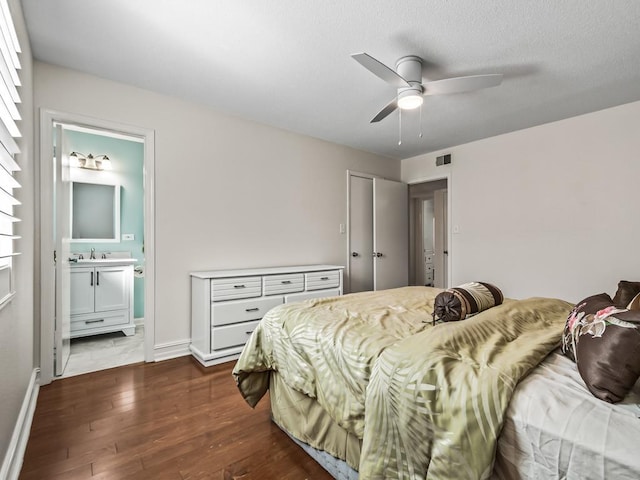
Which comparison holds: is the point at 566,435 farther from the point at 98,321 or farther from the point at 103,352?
the point at 98,321

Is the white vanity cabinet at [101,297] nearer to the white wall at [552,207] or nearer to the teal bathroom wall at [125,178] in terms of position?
the teal bathroom wall at [125,178]

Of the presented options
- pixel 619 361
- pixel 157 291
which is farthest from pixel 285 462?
pixel 157 291

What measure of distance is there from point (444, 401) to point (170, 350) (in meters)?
2.75

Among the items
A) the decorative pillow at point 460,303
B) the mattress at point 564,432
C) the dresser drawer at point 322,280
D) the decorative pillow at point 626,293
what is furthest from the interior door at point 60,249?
the decorative pillow at point 626,293

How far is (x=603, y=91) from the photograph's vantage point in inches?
109

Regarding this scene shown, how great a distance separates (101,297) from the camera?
3529mm

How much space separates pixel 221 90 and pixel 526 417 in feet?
10.1

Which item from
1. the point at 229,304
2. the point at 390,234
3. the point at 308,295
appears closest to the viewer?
the point at 229,304

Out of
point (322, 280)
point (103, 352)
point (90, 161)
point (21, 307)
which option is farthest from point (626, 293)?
point (90, 161)

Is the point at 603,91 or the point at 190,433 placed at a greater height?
the point at 603,91

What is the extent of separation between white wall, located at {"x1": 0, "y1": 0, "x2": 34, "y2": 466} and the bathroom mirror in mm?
1829

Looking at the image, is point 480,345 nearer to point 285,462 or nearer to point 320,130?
point 285,462

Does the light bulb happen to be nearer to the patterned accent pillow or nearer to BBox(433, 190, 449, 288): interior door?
the patterned accent pillow

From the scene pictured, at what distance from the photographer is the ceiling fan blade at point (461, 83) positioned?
2.10 meters
